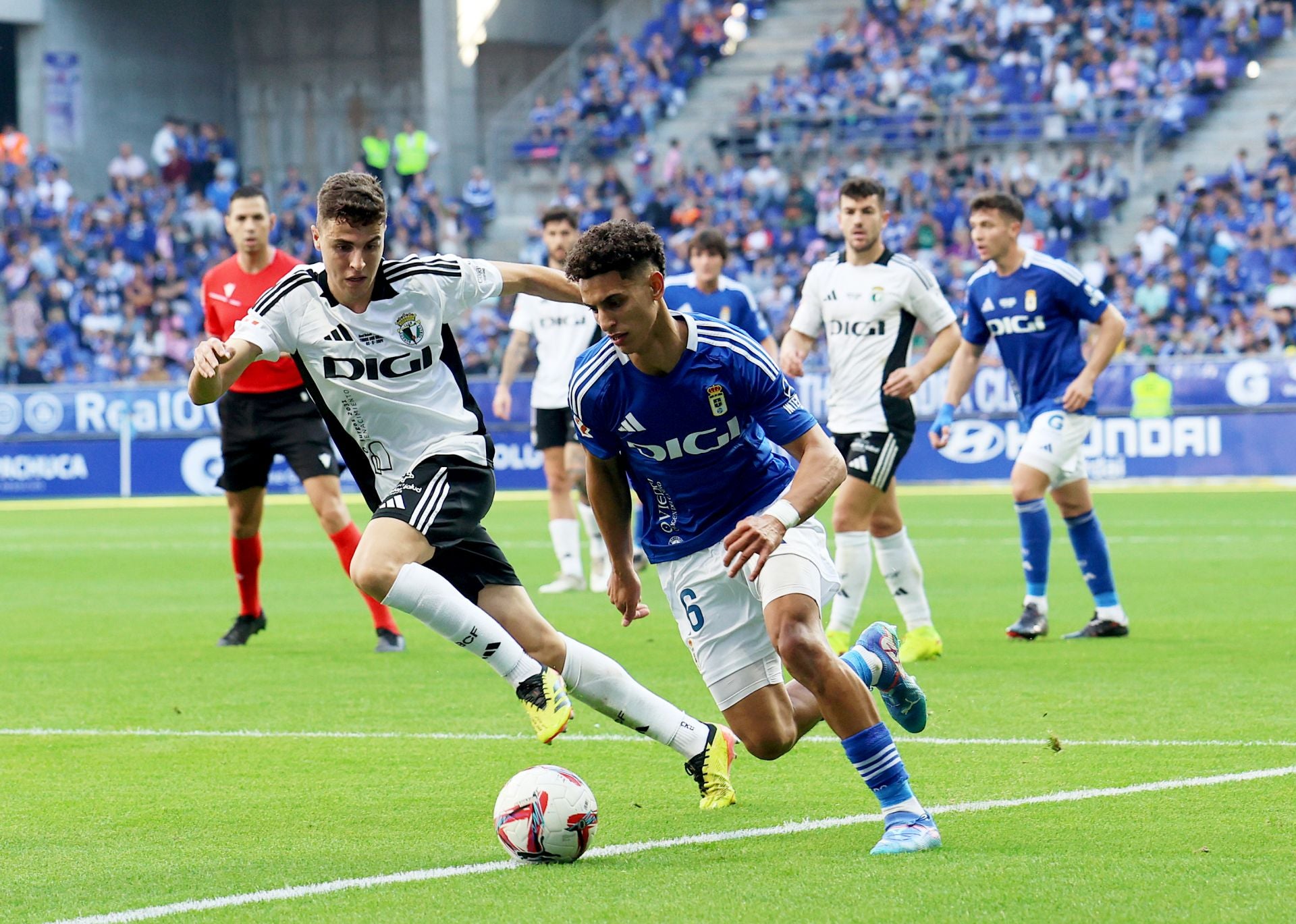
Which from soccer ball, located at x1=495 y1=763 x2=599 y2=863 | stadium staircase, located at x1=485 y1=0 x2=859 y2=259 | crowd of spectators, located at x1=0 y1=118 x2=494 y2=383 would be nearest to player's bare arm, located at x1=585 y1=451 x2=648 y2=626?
soccer ball, located at x1=495 y1=763 x2=599 y2=863

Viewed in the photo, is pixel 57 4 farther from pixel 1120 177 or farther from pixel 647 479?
pixel 647 479

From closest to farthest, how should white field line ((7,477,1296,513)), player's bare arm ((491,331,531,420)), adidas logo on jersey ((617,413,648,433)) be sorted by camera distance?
adidas logo on jersey ((617,413,648,433))
player's bare arm ((491,331,531,420))
white field line ((7,477,1296,513))

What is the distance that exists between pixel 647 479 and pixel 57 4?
118ft

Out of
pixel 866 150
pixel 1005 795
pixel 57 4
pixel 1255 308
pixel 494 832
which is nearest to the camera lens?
pixel 494 832

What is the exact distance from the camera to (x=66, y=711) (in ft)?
27.0

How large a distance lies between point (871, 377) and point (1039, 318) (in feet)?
3.82

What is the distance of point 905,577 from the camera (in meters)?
9.50

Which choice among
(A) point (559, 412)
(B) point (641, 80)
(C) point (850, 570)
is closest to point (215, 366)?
(C) point (850, 570)

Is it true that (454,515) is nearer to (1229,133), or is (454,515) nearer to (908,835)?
(908,835)

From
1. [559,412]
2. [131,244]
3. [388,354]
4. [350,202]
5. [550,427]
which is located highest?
[131,244]

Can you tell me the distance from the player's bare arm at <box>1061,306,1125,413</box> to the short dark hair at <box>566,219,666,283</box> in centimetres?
521

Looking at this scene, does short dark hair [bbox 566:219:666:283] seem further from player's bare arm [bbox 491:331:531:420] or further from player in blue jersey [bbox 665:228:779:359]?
player's bare arm [bbox 491:331:531:420]

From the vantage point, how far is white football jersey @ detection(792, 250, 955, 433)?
9.62 metres

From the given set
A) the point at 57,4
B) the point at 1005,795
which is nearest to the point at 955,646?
the point at 1005,795
